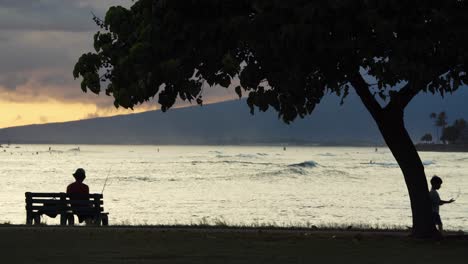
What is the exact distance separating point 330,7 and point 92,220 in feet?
35.9

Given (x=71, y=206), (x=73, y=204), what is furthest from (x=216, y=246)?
(x=71, y=206)

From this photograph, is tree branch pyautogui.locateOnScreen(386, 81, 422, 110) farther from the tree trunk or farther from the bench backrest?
the bench backrest

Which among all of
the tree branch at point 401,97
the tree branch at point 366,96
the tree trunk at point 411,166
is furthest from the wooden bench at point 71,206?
the tree branch at point 401,97

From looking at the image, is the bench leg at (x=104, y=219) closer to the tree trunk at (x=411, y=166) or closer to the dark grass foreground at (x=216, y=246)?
the dark grass foreground at (x=216, y=246)

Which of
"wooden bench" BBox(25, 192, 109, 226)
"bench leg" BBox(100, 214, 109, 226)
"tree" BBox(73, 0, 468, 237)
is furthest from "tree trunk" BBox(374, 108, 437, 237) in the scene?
"bench leg" BBox(100, 214, 109, 226)

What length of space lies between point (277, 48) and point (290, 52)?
1.86ft

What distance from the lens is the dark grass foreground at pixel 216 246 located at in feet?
58.2

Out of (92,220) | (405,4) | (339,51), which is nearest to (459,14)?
(405,4)

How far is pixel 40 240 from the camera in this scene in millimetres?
20781

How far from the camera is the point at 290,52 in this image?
18.3 metres

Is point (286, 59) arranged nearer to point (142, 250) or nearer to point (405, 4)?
point (405, 4)

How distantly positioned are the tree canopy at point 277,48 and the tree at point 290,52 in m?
0.02

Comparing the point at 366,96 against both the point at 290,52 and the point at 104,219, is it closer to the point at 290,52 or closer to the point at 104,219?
the point at 290,52

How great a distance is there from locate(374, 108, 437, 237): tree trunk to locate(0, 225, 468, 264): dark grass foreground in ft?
1.59
